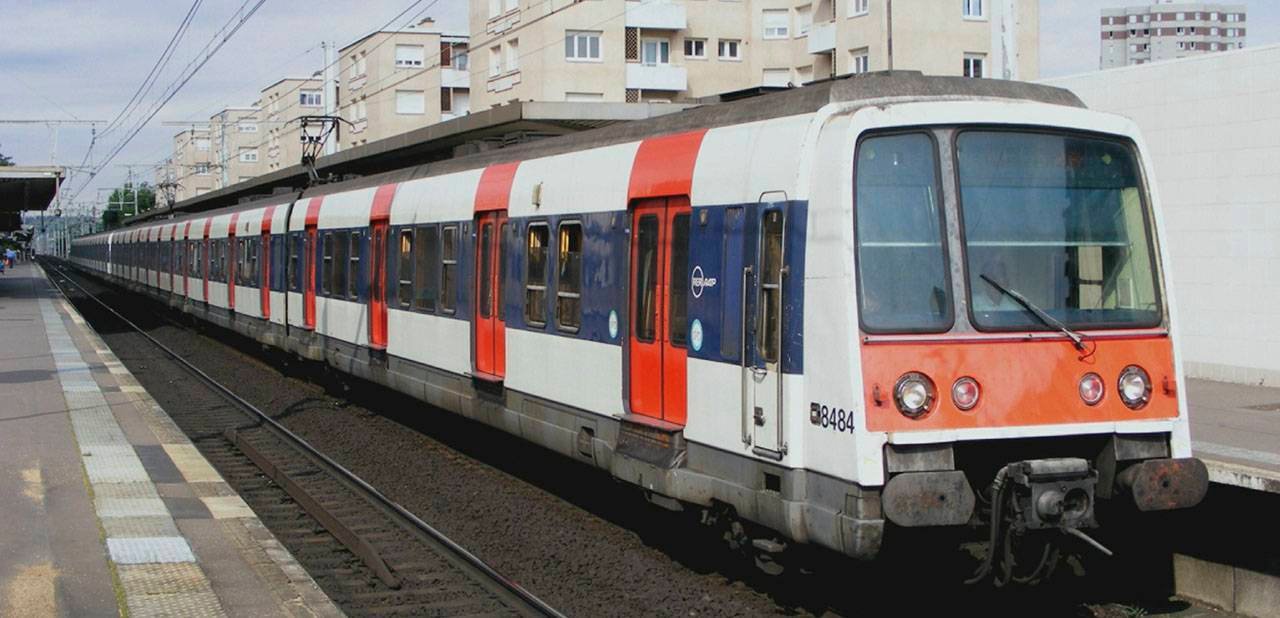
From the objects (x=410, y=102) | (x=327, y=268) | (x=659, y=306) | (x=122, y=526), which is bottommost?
(x=122, y=526)

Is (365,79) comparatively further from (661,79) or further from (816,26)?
(816,26)

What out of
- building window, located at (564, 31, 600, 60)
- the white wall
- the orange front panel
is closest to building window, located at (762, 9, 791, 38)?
building window, located at (564, 31, 600, 60)

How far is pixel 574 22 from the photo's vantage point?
2094 inches

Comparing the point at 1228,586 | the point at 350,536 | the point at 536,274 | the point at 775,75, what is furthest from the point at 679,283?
the point at 775,75

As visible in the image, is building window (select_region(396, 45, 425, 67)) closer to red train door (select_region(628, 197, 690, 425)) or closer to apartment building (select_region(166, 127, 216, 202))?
apartment building (select_region(166, 127, 216, 202))

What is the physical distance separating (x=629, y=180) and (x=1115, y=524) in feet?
12.8

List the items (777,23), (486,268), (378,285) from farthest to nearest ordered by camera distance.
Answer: (777,23) < (378,285) < (486,268)

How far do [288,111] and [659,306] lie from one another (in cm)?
9209

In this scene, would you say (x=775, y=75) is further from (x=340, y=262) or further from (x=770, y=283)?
(x=770, y=283)

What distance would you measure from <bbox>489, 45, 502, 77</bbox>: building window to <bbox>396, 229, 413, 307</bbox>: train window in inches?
1635

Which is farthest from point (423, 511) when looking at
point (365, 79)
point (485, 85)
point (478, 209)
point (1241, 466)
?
point (365, 79)

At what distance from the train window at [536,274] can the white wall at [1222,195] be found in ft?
28.3

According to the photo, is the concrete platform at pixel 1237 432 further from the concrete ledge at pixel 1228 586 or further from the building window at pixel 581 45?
the building window at pixel 581 45

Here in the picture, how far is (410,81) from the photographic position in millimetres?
67250
